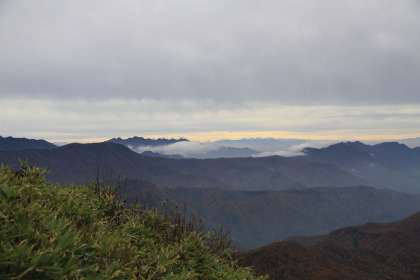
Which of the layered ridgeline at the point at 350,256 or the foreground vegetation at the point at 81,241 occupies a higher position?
the foreground vegetation at the point at 81,241

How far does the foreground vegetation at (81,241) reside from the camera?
385 centimetres

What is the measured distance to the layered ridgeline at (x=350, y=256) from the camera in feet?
86.5

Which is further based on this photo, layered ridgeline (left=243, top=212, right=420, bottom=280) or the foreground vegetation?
layered ridgeline (left=243, top=212, right=420, bottom=280)

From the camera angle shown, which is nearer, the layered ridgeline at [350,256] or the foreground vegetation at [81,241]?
the foreground vegetation at [81,241]

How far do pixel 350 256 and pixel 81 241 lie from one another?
7247 centimetres

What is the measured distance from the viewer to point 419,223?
119938mm

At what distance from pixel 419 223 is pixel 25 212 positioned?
15212cm

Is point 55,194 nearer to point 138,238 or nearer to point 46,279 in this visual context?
point 138,238

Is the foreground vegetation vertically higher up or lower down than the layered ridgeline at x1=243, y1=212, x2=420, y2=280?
higher up

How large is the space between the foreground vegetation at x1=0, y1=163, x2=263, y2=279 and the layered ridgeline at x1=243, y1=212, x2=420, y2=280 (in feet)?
16.7

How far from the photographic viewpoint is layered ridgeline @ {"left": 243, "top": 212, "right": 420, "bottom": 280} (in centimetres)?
2636

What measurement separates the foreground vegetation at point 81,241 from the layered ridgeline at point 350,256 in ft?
16.7

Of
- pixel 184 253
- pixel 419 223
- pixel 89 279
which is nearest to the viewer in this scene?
pixel 89 279

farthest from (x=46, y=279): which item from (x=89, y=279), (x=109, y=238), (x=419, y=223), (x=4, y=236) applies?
(x=419, y=223)
